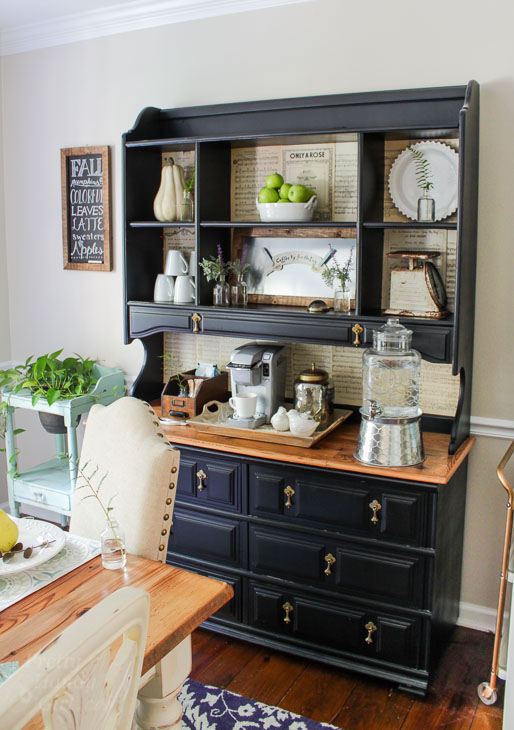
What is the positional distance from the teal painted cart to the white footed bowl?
3.70ft

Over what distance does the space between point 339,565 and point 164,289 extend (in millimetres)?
1348

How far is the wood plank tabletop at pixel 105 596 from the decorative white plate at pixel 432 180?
5.27ft

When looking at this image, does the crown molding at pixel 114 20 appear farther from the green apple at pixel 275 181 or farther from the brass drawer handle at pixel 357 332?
the brass drawer handle at pixel 357 332

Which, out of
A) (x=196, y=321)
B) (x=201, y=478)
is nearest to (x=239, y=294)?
(x=196, y=321)

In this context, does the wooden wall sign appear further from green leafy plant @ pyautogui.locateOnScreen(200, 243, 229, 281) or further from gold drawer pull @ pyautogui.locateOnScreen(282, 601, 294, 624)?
gold drawer pull @ pyautogui.locateOnScreen(282, 601, 294, 624)

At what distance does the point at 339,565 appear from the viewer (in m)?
2.36

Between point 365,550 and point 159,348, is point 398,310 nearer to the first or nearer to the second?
point 365,550

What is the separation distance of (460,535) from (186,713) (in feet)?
3.89

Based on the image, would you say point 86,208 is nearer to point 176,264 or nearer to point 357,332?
point 176,264

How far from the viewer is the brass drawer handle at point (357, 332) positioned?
7.92ft

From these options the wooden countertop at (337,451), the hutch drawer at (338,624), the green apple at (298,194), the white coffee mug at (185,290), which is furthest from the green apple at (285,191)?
the hutch drawer at (338,624)

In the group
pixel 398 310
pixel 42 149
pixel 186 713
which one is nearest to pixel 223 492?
pixel 186 713

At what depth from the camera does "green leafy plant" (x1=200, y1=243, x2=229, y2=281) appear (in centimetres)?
271

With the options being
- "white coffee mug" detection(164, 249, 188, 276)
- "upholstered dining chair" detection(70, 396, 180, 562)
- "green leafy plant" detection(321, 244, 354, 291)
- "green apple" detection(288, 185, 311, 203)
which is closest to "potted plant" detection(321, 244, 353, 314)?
"green leafy plant" detection(321, 244, 354, 291)
